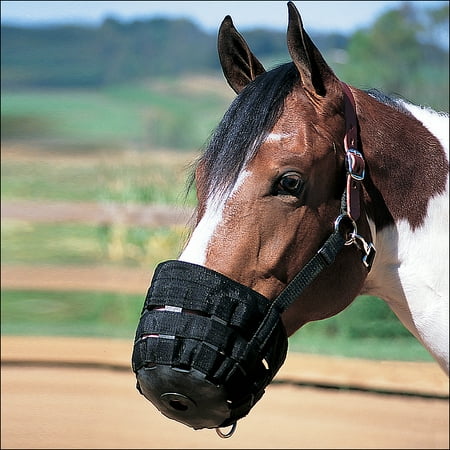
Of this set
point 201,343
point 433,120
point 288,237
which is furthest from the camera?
point 433,120

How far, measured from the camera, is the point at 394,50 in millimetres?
5215

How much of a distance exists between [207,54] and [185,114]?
49 centimetres

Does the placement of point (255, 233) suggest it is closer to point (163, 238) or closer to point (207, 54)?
point (163, 238)

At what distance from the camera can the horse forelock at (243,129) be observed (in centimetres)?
159

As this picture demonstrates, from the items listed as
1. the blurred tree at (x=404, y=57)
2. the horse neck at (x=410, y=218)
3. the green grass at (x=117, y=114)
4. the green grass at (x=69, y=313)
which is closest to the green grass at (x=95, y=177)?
the green grass at (x=117, y=114)

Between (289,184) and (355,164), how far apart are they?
15 cm

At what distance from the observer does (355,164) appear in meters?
1.62

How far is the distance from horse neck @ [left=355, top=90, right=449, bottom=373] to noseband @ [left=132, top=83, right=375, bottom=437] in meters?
0.27

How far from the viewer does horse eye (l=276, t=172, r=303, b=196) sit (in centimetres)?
157

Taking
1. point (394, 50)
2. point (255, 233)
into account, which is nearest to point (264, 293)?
point (255, 233)

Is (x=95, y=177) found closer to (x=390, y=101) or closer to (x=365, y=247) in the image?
(x=390, y=101)

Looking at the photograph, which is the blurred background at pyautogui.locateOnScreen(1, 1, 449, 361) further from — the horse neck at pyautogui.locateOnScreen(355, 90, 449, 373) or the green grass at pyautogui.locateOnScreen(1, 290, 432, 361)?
the horse neck at pyautogui.locateOnScreen(355, 90, 449, 373)

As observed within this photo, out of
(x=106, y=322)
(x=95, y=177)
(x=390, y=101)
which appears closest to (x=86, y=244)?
(x=95, y=177)

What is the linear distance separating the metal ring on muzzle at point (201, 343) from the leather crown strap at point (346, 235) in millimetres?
69
